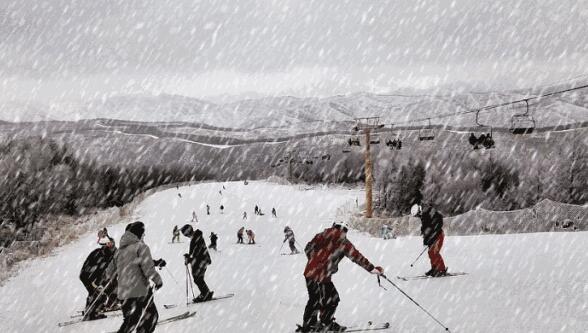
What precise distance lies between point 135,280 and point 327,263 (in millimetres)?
2377

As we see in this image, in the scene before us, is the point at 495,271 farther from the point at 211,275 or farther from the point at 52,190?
the point at 52,190

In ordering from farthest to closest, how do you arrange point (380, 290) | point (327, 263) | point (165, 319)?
1. point (380, 290)
2. point (165, 319)
3. point (327, 263)

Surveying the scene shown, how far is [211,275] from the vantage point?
50.7 feet

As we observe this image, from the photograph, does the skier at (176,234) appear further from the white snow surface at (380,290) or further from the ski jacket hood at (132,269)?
the ski jacket hood at (132,269)

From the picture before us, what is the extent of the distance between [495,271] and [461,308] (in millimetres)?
4310

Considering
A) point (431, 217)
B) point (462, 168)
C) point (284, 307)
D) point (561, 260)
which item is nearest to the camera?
point (284, 307)

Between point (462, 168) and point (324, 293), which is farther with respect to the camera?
point (462, 168)

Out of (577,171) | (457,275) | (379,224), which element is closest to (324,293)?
(457,275)

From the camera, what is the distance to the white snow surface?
8617 millimetres

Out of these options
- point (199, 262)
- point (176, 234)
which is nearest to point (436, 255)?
point (199, 262)

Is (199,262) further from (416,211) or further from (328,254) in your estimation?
(416,211)

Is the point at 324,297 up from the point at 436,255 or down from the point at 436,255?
up

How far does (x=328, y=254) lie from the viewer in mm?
7109

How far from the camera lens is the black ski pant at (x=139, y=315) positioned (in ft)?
22.1
